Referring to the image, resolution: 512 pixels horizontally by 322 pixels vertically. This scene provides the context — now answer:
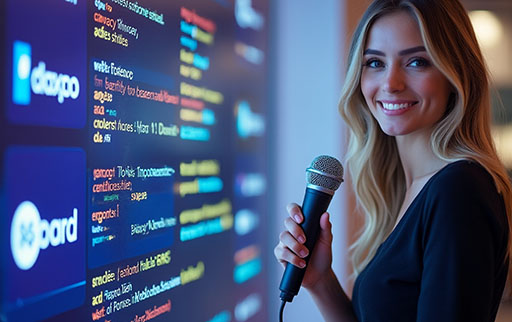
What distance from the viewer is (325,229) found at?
4.69ft

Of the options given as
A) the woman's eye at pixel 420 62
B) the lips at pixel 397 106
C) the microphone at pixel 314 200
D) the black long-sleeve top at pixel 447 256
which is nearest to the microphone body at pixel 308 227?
the microphone at pixel 314 200

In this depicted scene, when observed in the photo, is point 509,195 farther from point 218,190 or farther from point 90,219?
point 90,219

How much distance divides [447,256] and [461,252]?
3 centimetres

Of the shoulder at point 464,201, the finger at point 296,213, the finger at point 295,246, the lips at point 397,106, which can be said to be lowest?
the finger at point 295,246

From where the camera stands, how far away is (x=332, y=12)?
2445 mm

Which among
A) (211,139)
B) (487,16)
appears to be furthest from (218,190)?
(487,16)

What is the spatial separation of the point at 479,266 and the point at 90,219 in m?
0.77

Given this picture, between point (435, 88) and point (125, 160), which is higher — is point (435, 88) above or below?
above

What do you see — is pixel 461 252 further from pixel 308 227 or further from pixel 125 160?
pixel 125 160

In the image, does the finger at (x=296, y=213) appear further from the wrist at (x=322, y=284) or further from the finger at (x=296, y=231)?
the wrist at (x=322, y=284)

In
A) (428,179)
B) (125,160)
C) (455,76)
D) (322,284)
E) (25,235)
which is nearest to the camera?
(25,235)

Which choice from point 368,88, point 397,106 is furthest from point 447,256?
point 368,88

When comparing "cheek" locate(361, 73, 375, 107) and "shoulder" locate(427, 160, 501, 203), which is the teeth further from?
"shoulder" locate(427, 160, 501, 203)

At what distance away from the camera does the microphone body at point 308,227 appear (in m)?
1.34
